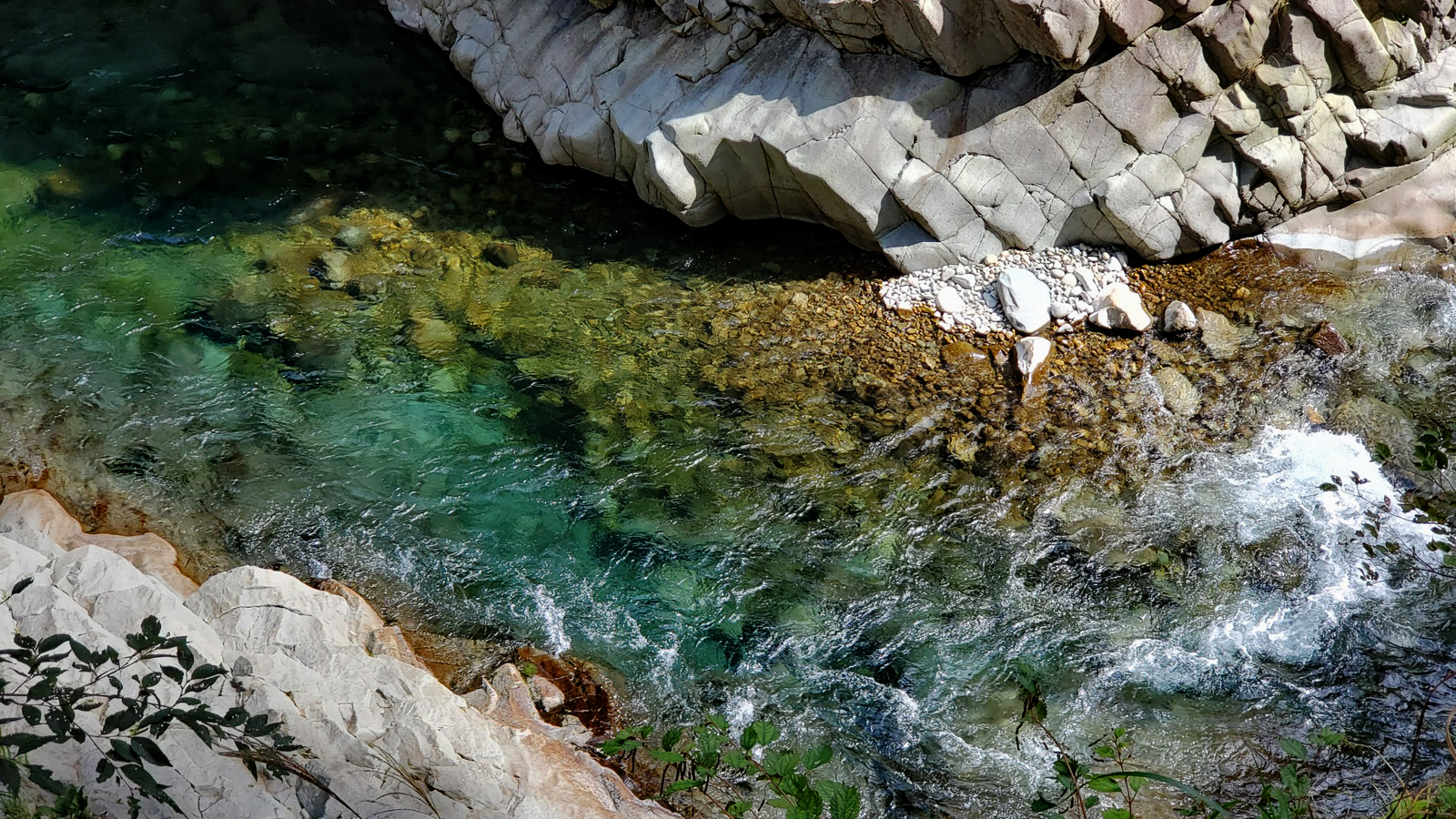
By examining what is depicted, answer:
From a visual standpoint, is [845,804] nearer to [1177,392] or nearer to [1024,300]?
[1177,392]

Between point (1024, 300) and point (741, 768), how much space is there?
15.9 ft

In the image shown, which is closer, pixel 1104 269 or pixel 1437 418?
pixel 1437 418

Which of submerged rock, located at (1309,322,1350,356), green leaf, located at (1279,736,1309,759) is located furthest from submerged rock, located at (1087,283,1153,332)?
green leaf, located at (1279,736,1309,759)

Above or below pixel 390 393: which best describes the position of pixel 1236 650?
below

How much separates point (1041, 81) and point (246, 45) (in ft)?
25.5

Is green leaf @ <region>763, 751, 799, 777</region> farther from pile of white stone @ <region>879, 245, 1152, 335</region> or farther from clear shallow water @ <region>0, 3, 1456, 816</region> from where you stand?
pile of white stone @ <region>879, 245, 1152, 335</region>

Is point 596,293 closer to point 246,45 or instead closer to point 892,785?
point 892,785

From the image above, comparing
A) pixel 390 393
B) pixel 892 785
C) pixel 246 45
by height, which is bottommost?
pixel 892 785

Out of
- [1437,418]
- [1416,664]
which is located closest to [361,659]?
[1416,664]

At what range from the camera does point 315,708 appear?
4.45 meters

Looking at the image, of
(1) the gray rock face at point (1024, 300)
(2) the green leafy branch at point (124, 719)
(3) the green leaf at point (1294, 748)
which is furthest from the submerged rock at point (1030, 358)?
(2) the green leafy branch at point (124, 719)

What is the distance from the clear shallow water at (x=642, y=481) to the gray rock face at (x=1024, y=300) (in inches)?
56.2

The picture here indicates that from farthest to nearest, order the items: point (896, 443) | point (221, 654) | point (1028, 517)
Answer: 1. point (896, 443)
2. point (1028, 517)
3. point (221, 654)

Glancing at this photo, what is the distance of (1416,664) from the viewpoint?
5414 mm
